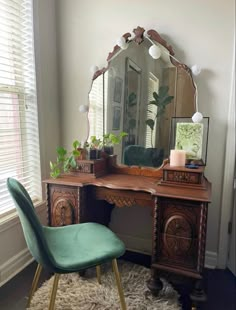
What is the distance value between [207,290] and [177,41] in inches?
70.1

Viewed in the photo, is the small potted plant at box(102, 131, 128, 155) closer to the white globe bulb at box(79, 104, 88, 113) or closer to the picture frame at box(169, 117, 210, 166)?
the white globe bulb at box(79, 104, 88, 113)

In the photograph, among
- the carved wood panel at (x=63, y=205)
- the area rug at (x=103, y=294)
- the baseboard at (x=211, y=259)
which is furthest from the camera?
the baseboard at (x=211, y=259)

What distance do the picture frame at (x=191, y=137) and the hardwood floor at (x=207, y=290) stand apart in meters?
0.86

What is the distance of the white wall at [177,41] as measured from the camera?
1.63 metres

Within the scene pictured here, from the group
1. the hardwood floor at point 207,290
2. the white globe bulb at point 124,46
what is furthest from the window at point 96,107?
the hardwood floor at point 207,290

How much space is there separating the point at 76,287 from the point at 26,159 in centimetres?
103

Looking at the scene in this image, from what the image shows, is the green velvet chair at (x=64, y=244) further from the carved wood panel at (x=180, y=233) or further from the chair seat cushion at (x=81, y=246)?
the carved wood panel at (x=180, y=233)

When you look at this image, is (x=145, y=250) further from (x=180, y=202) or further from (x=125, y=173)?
(x=180, y=202)

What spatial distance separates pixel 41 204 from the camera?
201 centimetres

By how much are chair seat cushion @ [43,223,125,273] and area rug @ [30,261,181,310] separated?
1.43 ft

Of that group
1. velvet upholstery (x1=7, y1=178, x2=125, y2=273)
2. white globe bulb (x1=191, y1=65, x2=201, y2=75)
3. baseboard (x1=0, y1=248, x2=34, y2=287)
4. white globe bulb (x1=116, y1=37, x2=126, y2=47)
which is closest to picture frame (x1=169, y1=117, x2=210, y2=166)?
white globe bulb (x1=191, y1=65, x2=201, y2=75)

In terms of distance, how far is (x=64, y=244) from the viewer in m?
1.33

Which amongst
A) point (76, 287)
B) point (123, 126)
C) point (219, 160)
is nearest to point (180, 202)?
point (219, 160)

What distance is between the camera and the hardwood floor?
1.49 metres
